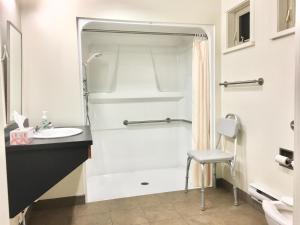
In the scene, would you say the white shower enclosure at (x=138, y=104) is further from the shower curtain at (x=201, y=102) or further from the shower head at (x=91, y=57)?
the shower curtain at (x=201, y=102)

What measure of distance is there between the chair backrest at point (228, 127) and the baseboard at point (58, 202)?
1.65 metres

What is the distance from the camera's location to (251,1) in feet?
7.82

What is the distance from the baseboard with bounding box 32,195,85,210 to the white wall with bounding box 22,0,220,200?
61mm

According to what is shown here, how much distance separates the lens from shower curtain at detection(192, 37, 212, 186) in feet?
9.74

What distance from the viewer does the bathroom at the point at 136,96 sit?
85.3 inches

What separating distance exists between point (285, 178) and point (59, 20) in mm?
2505

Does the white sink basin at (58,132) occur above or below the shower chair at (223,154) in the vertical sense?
above

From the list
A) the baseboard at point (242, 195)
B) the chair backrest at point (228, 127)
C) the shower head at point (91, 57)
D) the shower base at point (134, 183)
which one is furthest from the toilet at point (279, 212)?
the shower head at point (91, 57)

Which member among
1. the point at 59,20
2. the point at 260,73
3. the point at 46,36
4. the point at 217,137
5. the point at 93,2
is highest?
the point at 93,2

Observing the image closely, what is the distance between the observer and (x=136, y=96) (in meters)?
3.74

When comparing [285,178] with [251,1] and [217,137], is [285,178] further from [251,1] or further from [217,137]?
[251,1]

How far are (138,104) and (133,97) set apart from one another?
154 millimetres

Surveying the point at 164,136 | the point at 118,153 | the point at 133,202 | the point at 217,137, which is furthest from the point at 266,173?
the point at 118,153

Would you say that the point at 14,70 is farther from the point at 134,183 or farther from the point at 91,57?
→ the point at 134,183
